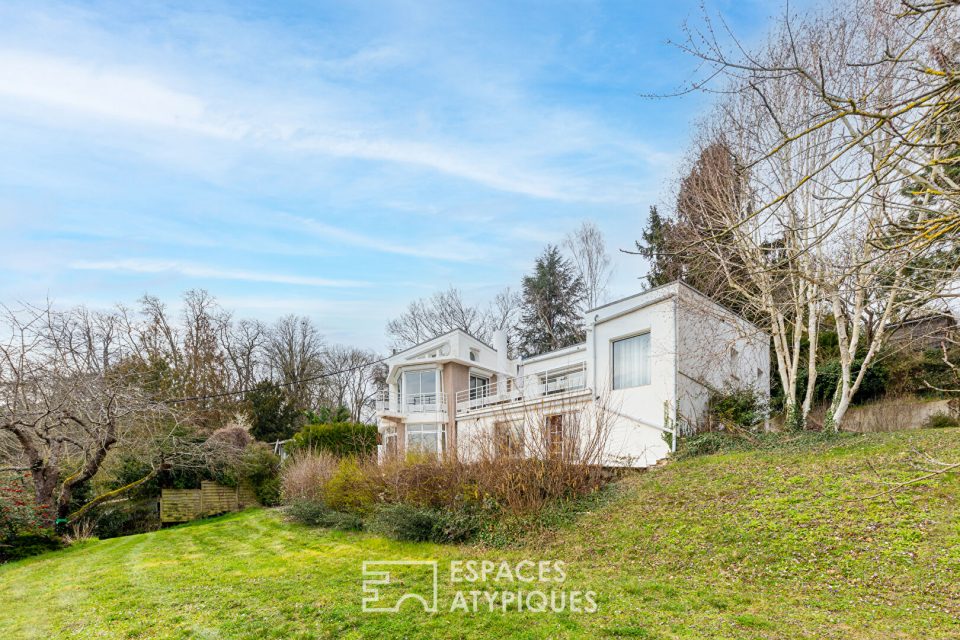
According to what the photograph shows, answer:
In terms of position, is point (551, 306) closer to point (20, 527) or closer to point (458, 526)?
point (458, 526)

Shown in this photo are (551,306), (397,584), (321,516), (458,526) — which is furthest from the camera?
(551,306)

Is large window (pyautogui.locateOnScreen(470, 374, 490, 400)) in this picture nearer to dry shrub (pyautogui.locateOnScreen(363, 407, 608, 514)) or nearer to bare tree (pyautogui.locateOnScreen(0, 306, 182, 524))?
bare tree (pyautogui.locateOnScreen(0, 306, 182, 524))

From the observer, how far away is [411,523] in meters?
9.71

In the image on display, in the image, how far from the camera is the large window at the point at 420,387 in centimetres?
2503

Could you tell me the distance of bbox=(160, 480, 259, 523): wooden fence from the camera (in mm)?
17250

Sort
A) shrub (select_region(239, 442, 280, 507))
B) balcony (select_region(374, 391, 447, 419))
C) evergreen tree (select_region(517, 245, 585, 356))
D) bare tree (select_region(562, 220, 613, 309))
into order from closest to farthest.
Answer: shrub (select_region(239, 442, 280, 507)) → balcony (select_region(374, 391, 447, 419)) → bare tree (select_region(562, 220, 613, 309)) → evergreen tree (select_region(517, 245, 585, 356))

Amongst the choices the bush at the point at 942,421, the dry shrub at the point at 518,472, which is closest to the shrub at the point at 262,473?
the dry shrub at the point at 518,472

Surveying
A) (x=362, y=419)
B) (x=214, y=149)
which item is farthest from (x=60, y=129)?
(x=362, y=419)

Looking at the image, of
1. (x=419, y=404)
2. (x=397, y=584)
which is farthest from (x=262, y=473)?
(x=397, y=584)

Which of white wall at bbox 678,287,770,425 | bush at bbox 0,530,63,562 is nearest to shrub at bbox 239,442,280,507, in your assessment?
bush at bbox 0,530,63,562

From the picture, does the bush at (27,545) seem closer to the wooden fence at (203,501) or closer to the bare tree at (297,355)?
the wooden fence at (203,501)

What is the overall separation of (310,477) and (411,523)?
5.44 metres

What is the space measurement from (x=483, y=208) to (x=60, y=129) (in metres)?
9.88

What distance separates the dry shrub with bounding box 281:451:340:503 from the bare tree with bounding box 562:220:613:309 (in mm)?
19388
